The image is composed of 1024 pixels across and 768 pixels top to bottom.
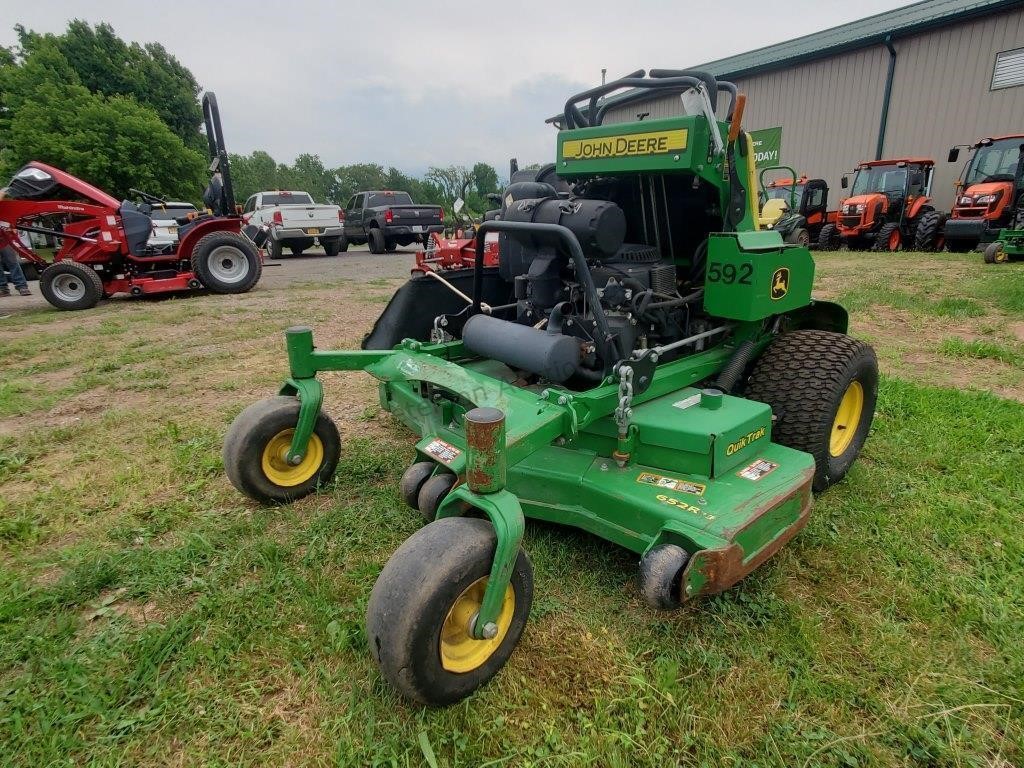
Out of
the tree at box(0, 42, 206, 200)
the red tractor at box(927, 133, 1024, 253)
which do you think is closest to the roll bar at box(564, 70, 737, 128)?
the red tractor at box(927, 133, 1024, 253)

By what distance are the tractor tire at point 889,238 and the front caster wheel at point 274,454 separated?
53.0ft

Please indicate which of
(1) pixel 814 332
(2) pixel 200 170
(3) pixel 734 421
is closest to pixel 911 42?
(1) pixel 814 332

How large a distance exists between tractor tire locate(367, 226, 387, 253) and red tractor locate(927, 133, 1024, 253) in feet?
48.8

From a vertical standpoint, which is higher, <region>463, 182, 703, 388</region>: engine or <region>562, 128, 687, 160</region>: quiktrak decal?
<region>562, 128, 687, 160</region>: quiktrak decal

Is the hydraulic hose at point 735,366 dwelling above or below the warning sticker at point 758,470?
above

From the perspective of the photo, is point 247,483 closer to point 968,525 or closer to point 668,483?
point 668,483

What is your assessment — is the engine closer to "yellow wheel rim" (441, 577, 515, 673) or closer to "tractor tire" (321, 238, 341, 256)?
"yellow wheel rim" (441, 577, 515, 673)

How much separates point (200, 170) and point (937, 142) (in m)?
32.2

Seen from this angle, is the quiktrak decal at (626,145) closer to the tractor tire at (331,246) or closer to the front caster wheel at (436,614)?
the front caster wheel at (436,614)

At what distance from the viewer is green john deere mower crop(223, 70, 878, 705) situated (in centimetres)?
194

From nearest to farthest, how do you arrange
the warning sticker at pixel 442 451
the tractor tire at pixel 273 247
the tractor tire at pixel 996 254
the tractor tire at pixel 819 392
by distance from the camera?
the warning sticker at pixel 442 451
the tractor tire at pixel 819 392
the tractor tire at pixel 996 254
the tractor tire at pixel 273 247

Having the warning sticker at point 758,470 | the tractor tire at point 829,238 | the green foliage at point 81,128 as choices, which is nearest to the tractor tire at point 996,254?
the tractor tire at point 829,238

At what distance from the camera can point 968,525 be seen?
2.88 metres

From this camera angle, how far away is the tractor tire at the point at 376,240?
61.4 feet
